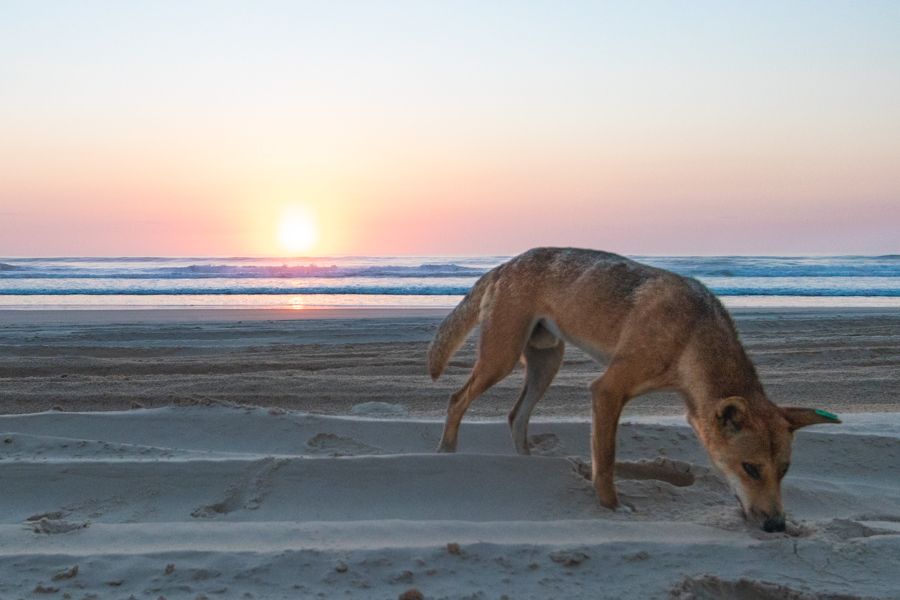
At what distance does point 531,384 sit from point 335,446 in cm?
161

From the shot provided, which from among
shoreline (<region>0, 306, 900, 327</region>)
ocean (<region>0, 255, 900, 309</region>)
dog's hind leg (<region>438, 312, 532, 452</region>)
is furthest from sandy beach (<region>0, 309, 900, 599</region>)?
ocean (<region>0, 255, 900, 309</region>)

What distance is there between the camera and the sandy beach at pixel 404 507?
367 cm

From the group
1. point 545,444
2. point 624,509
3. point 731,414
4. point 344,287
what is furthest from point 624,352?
point 344,287

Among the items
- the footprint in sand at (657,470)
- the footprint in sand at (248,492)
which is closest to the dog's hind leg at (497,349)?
the footprint in sand at (657,470)

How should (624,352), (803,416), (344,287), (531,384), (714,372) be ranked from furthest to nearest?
1. (344,287)
2. (531,384)
3. (624,352)
4. (714,372)
5. (803,416)

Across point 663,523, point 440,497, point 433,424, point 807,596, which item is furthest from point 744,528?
point 433,424

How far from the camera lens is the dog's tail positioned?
6.18 m

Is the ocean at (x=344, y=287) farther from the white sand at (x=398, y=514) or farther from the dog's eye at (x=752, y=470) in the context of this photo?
the dog's eye at (x=752, y=470)

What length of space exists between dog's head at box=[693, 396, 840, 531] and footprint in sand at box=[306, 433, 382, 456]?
2.77 m

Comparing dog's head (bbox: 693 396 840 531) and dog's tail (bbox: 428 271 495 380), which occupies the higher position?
dog's tail (bbox: 428 271 495 380)

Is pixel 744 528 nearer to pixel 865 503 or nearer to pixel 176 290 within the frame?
pixel 865 503

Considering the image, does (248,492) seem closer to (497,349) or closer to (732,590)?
(497,349)

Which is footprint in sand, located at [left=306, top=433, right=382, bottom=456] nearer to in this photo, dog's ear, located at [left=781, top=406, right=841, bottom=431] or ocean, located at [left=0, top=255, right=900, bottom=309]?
dog's ear, located at [left=781, top=406, right=841, bottom=431]

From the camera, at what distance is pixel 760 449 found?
167 inches
